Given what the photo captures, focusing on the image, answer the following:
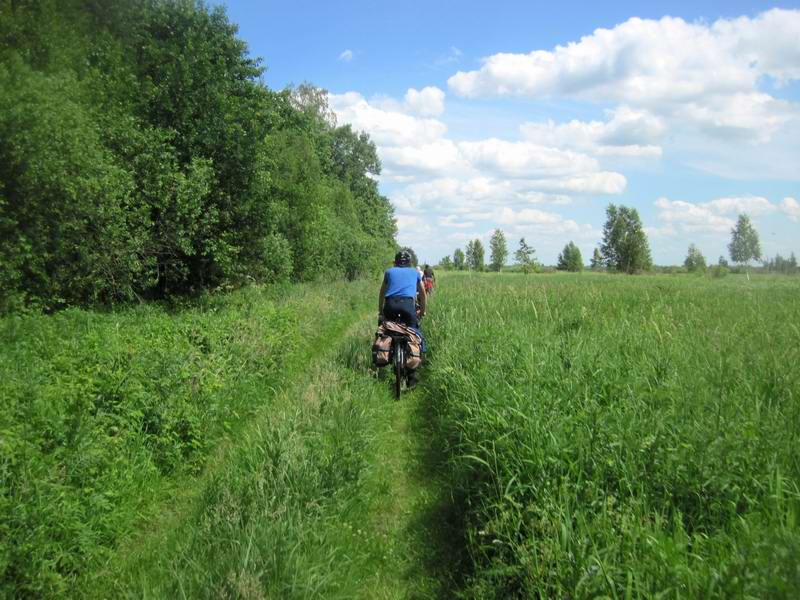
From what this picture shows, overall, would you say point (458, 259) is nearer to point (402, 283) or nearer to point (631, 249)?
point (631, 249)

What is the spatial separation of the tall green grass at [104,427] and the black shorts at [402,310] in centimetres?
217

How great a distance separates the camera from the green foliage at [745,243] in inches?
2906

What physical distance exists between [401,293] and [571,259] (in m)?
84.0

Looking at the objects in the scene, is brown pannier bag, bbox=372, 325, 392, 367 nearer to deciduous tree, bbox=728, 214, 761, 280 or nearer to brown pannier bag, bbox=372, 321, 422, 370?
brown pannier bag, bbox=372, 321, 422, 370

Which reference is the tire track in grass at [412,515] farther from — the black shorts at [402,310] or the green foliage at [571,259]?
the green foliage at [571,259]

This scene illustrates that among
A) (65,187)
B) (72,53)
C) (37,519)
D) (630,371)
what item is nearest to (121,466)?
(37,519)

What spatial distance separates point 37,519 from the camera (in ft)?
10.9

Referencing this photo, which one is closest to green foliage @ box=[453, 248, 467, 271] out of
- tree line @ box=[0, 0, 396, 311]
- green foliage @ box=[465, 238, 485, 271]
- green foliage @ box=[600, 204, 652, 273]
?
green foliage @ box=[465, 238, 485, 271]

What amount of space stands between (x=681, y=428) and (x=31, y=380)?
218 inches

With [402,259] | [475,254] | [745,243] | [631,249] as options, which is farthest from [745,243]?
[402,259]

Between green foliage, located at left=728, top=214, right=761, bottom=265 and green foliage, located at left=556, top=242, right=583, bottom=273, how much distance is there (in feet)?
72.5

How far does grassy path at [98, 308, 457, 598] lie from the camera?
3.19 m

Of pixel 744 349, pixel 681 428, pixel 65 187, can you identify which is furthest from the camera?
pixel 65 187

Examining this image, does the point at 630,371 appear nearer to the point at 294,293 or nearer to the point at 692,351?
the point at 692,351
